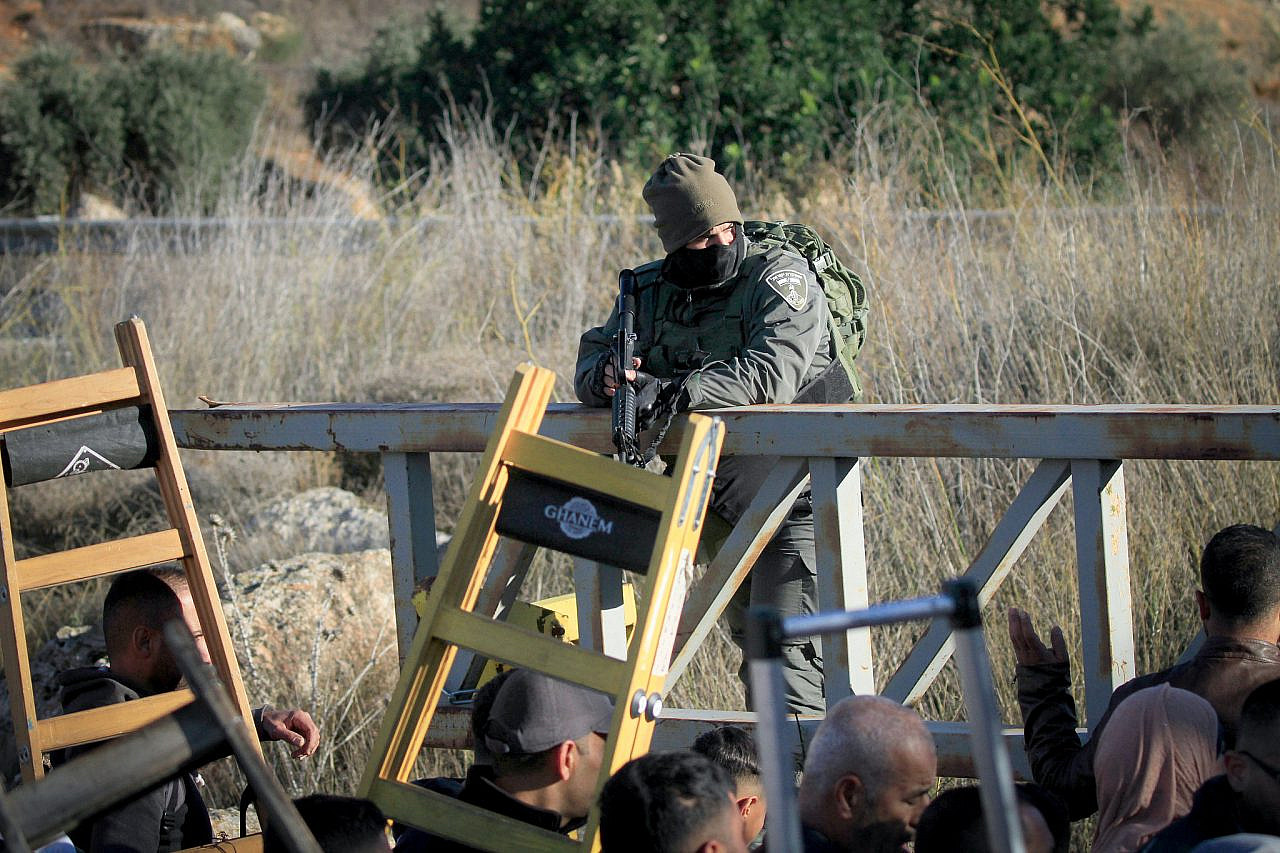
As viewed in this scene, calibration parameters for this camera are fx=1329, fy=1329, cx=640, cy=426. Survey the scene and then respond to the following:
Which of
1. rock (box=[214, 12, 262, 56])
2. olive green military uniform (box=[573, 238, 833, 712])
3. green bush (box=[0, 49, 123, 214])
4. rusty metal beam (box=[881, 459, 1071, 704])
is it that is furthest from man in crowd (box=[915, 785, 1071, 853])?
rock (box=[214, 12, 262, 56])

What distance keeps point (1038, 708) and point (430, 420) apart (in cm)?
163

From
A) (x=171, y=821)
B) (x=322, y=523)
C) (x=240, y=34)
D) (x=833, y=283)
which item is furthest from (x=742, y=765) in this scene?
(x=240, y=34)

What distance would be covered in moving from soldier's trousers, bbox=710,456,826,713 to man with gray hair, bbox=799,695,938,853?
1.39 meters

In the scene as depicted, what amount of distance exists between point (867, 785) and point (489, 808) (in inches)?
26.8

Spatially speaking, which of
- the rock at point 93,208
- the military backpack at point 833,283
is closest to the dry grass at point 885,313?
the military backpack at point 833,283

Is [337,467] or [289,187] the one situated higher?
[289,187]

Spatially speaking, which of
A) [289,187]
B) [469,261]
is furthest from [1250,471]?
[289,187]

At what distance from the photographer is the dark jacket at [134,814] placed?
2.63 meters

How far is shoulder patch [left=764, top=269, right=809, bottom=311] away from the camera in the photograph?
3494 mm

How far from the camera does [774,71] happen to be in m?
10.3

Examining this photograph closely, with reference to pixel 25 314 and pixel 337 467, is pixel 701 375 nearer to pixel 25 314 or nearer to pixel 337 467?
pixel 337 467

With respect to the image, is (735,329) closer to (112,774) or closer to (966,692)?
(966,692)

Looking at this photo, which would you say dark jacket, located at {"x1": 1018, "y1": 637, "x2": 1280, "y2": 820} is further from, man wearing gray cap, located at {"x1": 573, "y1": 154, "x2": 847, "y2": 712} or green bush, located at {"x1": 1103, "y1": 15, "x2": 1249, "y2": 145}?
green bush, located at {"x1": 1103, "y1": 15, "x2": 1249, "y2": 145}

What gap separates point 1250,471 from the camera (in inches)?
186
